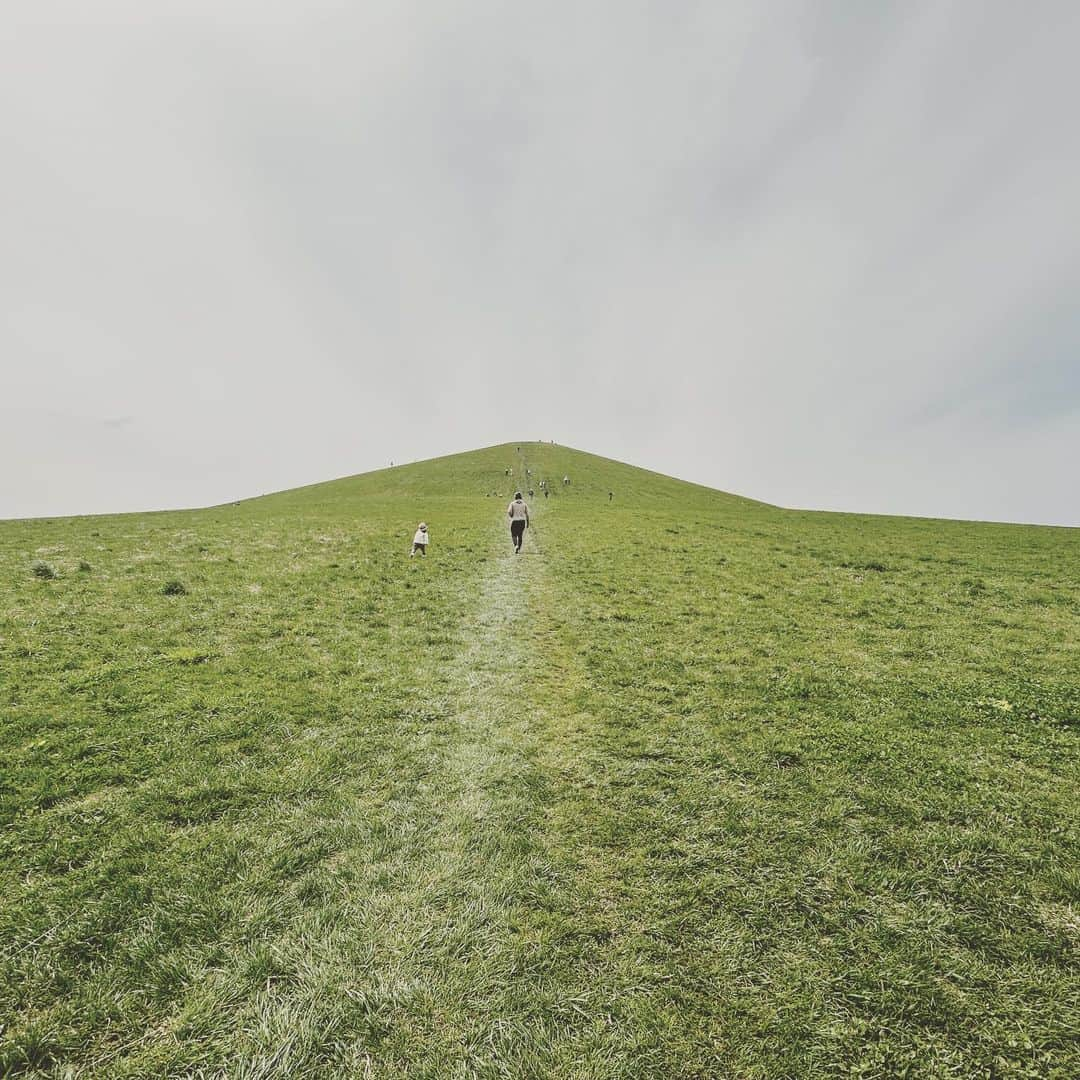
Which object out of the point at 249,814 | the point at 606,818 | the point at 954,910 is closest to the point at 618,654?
the point at 606,818

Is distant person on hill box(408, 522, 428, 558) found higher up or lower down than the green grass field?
higher up

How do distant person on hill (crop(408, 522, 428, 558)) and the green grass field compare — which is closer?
the green grass field

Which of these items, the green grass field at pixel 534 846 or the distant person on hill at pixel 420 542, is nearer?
the green grass field at pixel 534 846

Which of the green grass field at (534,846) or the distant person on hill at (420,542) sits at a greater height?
the distant person on hill at (420,542)

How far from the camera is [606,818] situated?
6801mm

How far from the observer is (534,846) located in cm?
625

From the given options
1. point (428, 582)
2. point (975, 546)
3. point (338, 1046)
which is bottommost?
point (338, 1046)

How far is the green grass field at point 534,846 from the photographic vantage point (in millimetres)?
4133

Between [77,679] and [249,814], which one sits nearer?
[249,814]

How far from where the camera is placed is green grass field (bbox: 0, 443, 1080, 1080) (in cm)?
413

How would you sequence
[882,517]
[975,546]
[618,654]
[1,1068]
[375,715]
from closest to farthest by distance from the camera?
Result: [1,1068] < [375,715] < [618,654] < [975,546] < [882,517]

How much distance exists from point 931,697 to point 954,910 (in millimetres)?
6102

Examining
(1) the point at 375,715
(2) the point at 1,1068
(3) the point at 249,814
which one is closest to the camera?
(2) the point at 1,1068

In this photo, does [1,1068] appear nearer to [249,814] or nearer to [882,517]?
[249,814]
